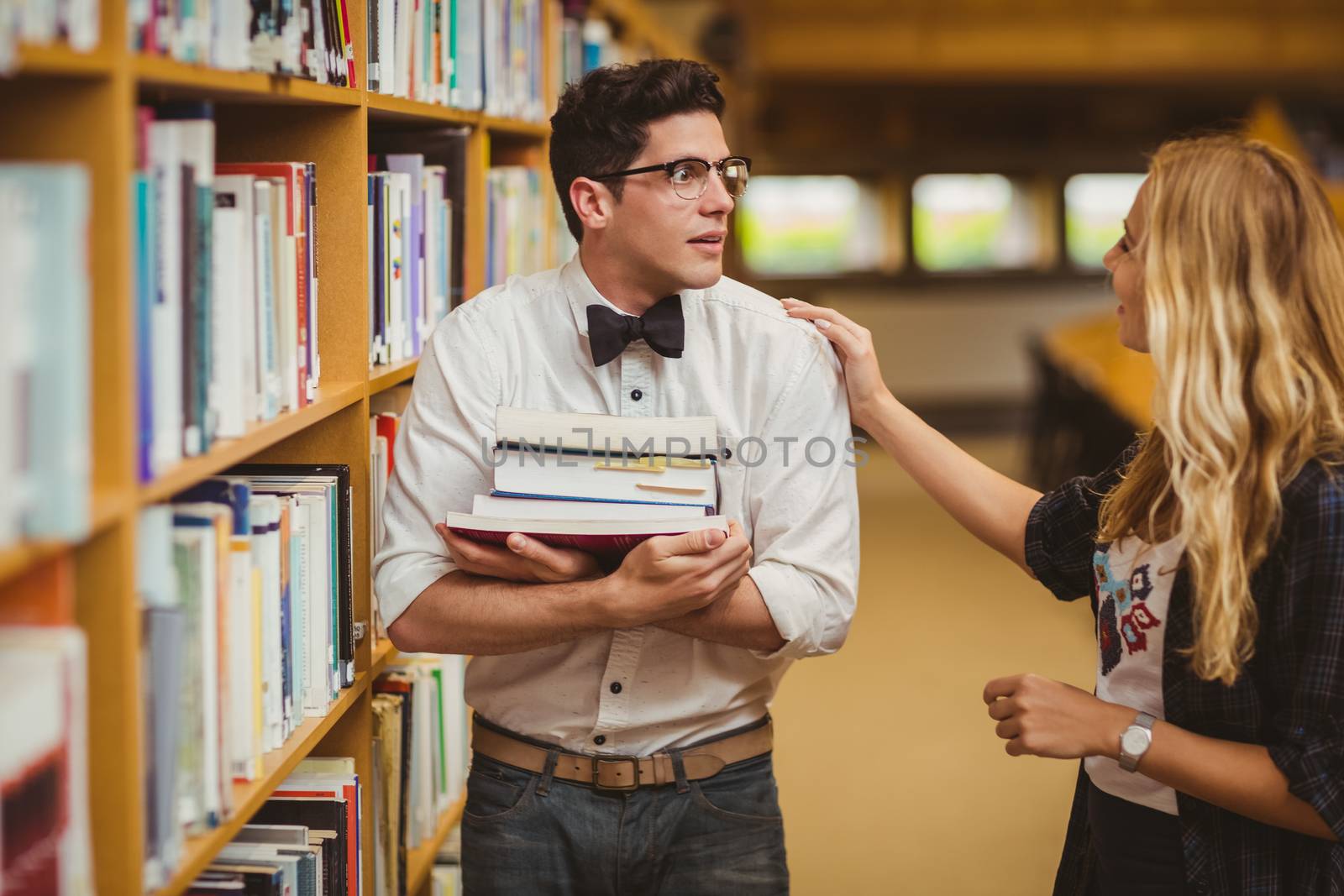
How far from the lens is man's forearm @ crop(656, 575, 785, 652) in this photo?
5.77 feet

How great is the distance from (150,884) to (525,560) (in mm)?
572

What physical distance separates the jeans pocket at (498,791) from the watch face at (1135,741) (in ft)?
2.69

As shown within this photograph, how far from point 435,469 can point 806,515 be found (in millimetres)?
517

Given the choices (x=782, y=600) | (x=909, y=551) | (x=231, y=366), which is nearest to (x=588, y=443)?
(x=782, y=600)

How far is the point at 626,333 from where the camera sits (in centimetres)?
186

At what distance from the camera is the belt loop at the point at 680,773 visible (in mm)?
1900

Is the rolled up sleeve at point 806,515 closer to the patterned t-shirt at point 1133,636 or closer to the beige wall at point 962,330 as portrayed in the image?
the patterned t-shirt at point 1133,636

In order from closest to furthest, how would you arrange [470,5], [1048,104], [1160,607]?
[1160,607] < [470,5] < [1048,104]

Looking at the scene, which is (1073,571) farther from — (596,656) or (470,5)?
(470,5)

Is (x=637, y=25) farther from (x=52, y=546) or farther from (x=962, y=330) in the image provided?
(x=962, y=330)

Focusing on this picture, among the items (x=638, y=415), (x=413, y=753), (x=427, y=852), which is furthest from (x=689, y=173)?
(x=427, y=852)

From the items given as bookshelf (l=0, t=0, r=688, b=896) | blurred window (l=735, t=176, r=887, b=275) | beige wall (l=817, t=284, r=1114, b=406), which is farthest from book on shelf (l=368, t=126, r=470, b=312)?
beige wall (l=817, t=284, r=1114, b=406)

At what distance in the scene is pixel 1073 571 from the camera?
193cm

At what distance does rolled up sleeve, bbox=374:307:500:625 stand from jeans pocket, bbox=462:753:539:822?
297 mm
